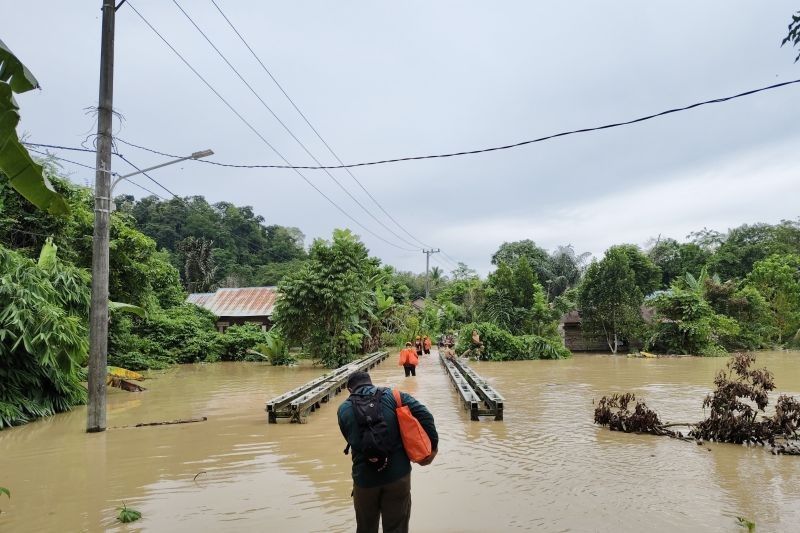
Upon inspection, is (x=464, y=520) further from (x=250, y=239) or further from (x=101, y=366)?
(x=250, y=239)

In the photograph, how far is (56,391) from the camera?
12148 mm

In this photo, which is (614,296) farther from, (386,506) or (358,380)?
(386,506)

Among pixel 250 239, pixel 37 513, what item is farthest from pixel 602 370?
pixel 250 239

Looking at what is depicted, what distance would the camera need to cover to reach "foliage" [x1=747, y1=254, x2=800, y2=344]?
113 ft

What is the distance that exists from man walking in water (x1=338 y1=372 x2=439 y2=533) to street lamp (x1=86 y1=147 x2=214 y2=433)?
7.07m

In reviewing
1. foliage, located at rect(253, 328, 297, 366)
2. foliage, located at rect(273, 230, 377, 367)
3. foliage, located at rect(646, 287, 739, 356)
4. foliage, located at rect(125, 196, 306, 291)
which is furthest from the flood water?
foliage, located at rect(125, 196, 306, 291)

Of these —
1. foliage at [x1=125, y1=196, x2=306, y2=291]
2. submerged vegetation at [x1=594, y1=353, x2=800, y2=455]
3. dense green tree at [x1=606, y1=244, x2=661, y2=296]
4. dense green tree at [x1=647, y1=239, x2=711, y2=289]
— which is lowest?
submerged vegetation at [x1=594, y1=353, x2=800, y2=455]

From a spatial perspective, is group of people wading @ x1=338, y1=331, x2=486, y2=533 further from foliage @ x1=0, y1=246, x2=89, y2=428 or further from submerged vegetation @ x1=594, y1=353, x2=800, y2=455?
foliage @ x1=0, y1=246, x2=89, y2=428

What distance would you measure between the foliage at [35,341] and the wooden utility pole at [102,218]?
80.9 inches

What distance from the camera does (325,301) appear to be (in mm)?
21703

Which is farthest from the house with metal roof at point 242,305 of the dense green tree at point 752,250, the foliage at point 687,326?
the dense green tree at point 752,250

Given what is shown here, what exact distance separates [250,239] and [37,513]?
5834 centimetres

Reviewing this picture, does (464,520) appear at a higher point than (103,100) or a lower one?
lower

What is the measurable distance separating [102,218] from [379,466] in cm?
765
